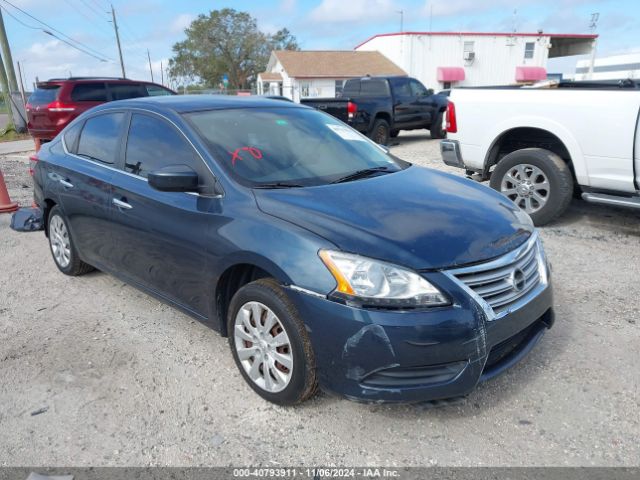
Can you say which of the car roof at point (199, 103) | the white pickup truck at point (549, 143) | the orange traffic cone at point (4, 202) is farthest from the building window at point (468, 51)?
the car roof at point (199, 103)

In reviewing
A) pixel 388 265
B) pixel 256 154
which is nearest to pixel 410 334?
pixel 388 265

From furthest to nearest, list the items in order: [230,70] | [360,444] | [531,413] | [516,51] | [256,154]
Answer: [230,70]
[516,51]
[256,154]
[531,413]
[360,444]

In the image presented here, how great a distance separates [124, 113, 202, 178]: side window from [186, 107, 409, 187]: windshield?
0.15 m

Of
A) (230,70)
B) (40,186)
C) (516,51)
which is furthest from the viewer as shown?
(230,70)

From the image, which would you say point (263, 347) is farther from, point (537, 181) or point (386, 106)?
point (386, 106)

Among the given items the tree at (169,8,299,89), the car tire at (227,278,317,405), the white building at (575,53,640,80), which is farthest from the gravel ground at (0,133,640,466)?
the tree at (169,8,299,89)

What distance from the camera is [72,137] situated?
4.55 metres

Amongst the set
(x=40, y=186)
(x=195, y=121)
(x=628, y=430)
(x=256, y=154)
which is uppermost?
(x=195, y=121)

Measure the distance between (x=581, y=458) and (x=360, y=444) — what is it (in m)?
1.04

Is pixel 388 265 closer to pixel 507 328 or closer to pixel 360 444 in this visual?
pixel 507 328

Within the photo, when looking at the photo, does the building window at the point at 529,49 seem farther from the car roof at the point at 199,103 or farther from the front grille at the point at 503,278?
the front grille at the point at 503,278

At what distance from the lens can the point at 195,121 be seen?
337cm

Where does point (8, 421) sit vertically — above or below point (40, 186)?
below

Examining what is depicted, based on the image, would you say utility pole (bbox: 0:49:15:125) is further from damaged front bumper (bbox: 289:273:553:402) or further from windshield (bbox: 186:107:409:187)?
damaged front bumper (bbox: 289:273:553:402)
